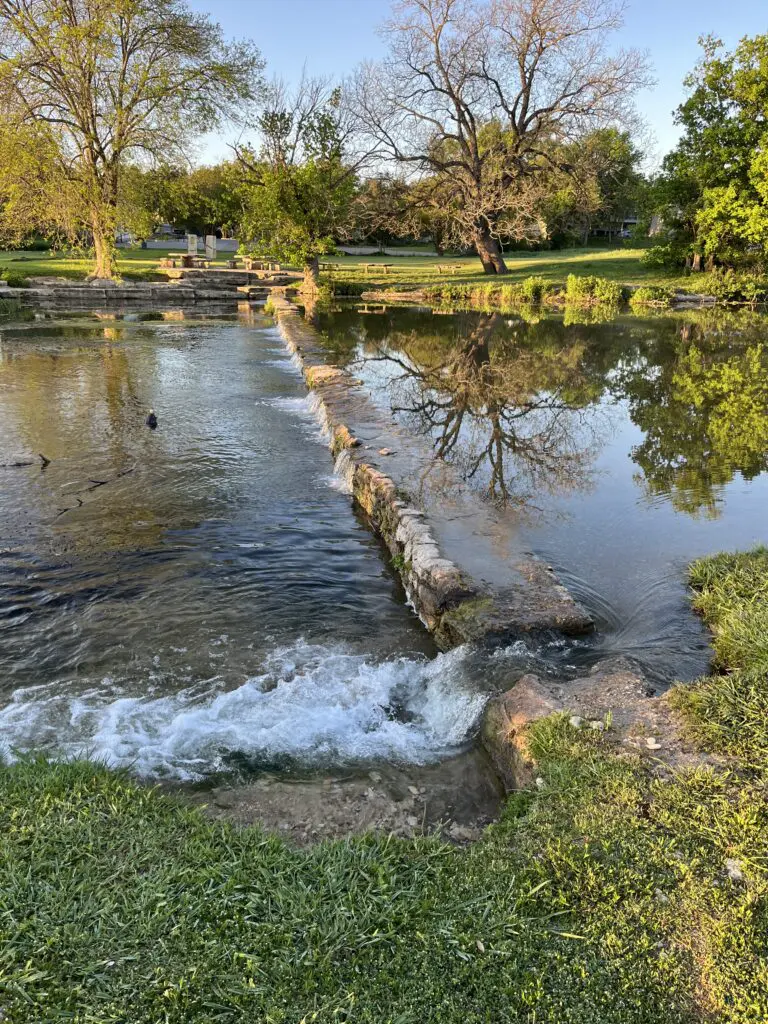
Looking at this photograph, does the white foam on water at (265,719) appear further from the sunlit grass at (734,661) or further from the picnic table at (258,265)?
the picnic table at (258,265)

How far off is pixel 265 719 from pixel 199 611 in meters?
1.61

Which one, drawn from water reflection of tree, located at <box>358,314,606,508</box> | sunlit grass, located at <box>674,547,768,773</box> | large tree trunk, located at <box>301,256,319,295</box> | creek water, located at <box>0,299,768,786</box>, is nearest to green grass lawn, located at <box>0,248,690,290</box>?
large tree trunk, located at <box>301,256,319,295</box>

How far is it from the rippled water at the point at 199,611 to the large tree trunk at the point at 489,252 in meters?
30.2

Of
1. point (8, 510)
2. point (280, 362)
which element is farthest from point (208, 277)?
point (8, 510)

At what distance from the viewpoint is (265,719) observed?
416 cm

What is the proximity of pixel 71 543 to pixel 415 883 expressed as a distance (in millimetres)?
5206

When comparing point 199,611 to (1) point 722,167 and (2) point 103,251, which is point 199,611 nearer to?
(2) point 103,251

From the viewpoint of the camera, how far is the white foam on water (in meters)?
3.84

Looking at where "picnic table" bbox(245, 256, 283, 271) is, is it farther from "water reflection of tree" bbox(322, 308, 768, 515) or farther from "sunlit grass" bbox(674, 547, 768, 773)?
"sunlit grass" bbox(674, 547, 768, 773)

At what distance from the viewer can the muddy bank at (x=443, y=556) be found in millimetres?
4980

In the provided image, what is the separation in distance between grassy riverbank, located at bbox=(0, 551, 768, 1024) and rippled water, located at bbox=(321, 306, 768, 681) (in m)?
1.92

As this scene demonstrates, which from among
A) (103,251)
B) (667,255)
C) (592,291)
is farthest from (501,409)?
(667,255)

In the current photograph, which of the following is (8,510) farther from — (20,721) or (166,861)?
(166,861)

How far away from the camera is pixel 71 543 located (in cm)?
666
